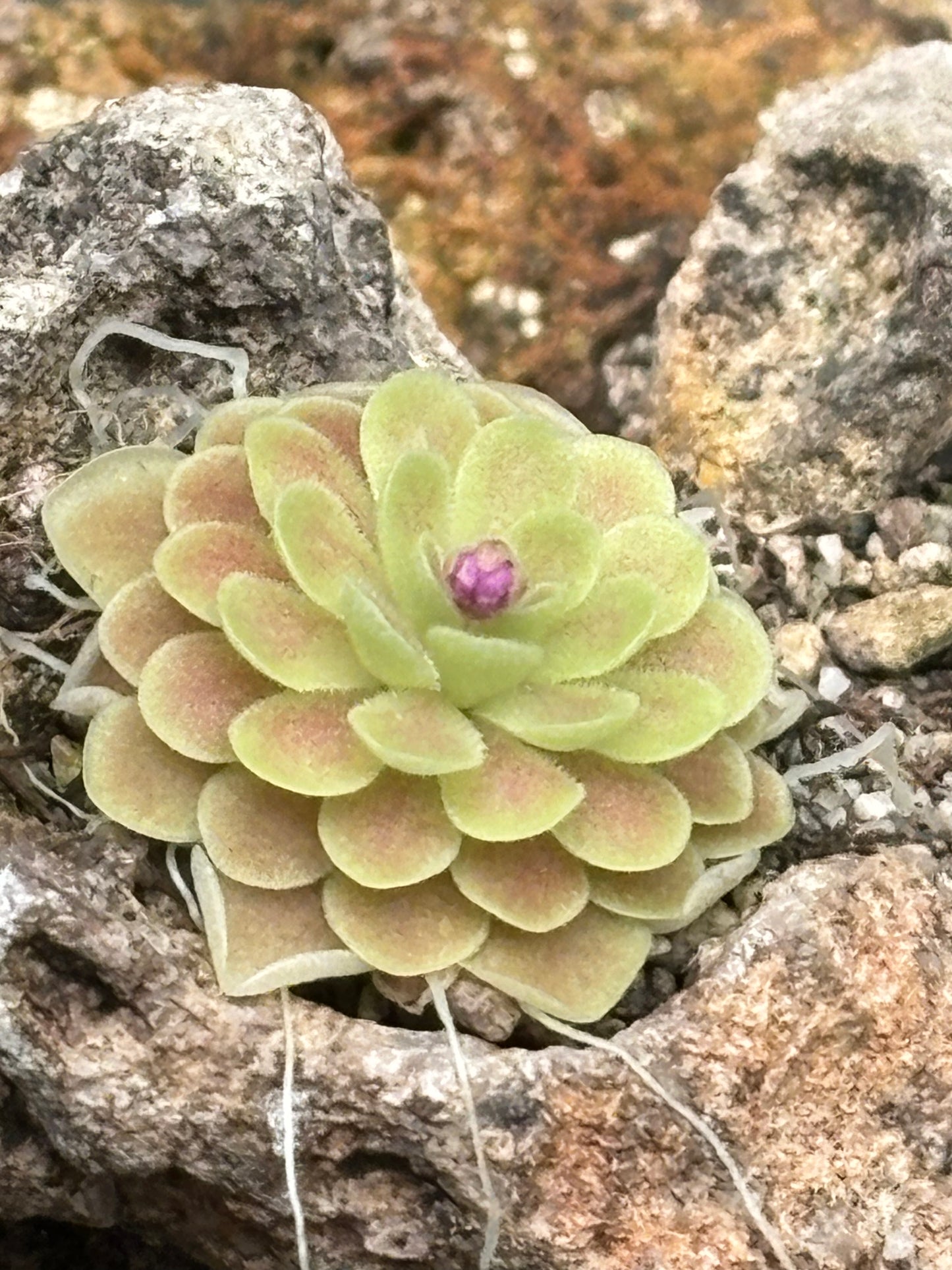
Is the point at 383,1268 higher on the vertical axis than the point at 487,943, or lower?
lower

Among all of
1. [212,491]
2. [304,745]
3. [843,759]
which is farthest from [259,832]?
[843,759]

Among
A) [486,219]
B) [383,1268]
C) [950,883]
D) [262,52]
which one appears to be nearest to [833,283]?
[486,219]

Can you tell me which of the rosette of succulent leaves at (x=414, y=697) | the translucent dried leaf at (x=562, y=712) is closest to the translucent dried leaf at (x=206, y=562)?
the rosette of succulent leaves at (x=414, y=697)

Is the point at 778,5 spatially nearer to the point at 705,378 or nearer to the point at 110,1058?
the point at 705,378

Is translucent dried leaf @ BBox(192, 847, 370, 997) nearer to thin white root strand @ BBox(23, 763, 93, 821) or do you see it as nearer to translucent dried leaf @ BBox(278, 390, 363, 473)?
thin white root strand @ BBox(23, 763, 93, 821)

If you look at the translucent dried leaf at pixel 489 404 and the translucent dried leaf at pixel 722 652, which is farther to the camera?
the translucent dried leaf at pixel 489 404

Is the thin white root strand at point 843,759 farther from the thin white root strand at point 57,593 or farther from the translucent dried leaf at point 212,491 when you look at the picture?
the thin white root strand at point 57,593

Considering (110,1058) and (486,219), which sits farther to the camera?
(486,219)
